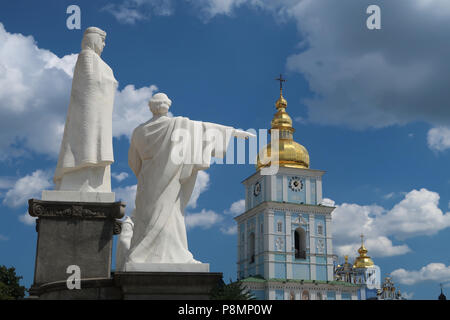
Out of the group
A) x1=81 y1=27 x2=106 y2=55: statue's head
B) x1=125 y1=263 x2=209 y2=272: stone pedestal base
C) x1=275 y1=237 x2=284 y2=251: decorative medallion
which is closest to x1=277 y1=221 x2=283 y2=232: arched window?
x1=275 y1=237 x2=284 y2=251: decorative medallion

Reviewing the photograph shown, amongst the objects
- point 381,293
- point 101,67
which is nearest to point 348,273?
point 381,293

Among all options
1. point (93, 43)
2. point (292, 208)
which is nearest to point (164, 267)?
point (93, 43)

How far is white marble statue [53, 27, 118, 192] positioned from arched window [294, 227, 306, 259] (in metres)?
61.1

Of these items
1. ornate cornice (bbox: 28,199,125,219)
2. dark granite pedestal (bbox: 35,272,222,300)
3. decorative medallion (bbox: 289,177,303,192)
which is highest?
decorative medallion (bbox: 289,177,303,192)

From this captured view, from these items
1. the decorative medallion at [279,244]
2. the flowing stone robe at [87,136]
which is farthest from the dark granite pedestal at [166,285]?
the decorative medallion at [279,244]

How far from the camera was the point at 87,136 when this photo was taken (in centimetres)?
888

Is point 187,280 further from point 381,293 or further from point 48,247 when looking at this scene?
point 381,293

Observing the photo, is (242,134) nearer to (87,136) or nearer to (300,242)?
(87,136)

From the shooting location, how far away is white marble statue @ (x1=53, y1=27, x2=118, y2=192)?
29.1 feet

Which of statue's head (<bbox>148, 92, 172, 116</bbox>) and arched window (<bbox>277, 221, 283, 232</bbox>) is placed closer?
statue's head (<bbox>148, 92, 172, 116</bbox>)

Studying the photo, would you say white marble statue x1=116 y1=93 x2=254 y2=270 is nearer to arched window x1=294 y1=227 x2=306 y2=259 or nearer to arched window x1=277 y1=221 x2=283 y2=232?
arched window x1=277 y1=221 x2=283 y2=232

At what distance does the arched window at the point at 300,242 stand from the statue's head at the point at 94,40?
60.9 meters

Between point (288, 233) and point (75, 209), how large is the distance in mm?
60175

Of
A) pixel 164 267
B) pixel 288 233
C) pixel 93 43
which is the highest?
pixel 288 233
